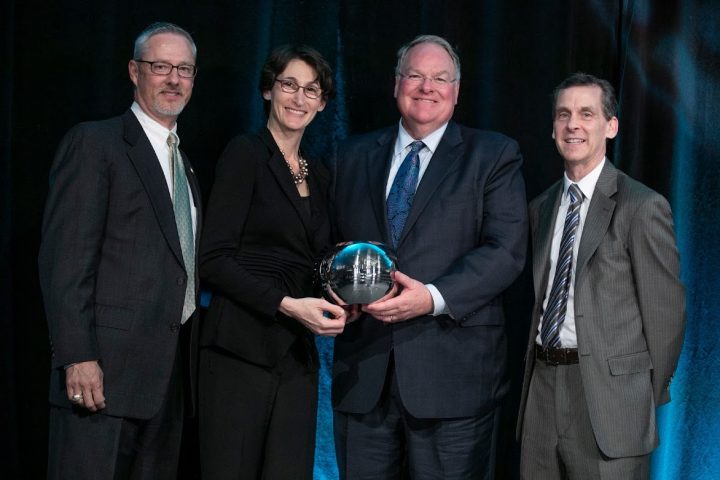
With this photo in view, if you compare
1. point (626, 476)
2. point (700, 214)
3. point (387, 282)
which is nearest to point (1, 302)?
point (387, 282)

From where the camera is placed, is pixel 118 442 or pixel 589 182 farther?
pixel 589 182

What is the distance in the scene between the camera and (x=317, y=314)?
8.10 ft

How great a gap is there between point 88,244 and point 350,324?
2.77 feet

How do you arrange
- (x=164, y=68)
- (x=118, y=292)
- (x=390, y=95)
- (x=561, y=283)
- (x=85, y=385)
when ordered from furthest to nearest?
(x=390, y=95) → (x=164, y=68) → (x=561, y=283) → (x=118, y=292) → (x=85, y=385)

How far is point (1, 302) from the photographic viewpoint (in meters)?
3.16

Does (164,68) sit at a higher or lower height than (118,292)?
higher

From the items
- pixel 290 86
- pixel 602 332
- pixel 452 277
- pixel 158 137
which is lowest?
pixel 602 332

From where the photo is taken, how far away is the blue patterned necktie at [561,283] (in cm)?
251

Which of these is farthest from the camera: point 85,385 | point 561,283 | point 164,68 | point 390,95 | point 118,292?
point 390,95

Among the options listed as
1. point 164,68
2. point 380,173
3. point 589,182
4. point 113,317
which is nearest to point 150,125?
point 164,68

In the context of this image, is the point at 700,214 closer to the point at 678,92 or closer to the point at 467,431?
the point at 678,92

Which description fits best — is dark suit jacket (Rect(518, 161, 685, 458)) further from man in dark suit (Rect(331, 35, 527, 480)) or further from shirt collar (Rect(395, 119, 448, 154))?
shirt collar (Rect(395, 119, 448, 154))

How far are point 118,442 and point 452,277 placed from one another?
108cm

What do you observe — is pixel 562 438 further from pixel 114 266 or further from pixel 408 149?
pixel 114 266
